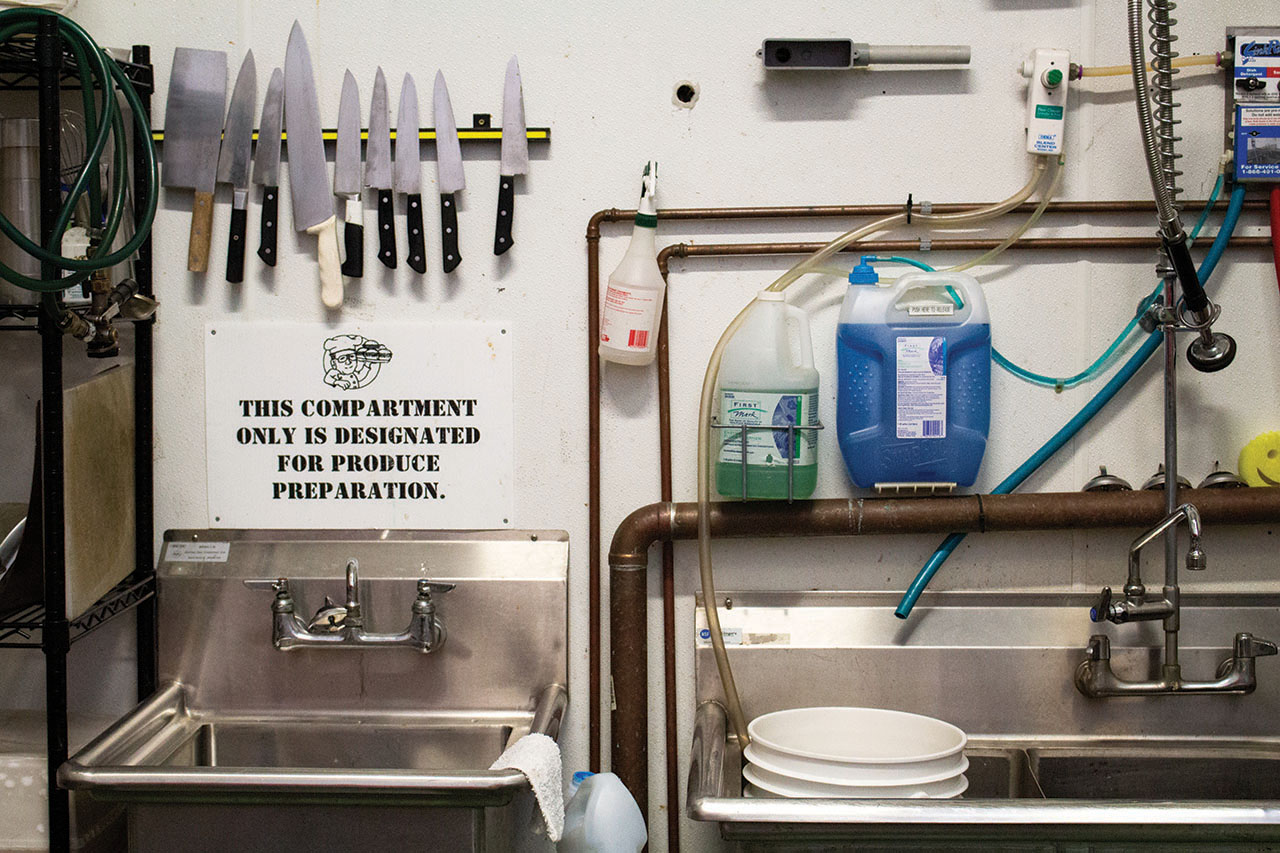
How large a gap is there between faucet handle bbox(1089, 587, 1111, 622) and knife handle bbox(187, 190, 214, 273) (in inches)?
65.4

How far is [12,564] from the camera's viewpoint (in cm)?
171

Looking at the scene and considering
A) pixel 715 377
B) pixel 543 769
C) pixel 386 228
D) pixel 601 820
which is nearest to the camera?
pixel 543 769

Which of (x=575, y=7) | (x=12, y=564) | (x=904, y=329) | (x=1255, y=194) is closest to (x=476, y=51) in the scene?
(x=575, y=7)

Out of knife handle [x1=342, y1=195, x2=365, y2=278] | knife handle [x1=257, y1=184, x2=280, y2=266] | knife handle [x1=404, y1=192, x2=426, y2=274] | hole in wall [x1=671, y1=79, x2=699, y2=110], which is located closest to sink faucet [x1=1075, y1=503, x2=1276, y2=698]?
hole in wall [x1=671, y1=79, x2=699, y2=110]

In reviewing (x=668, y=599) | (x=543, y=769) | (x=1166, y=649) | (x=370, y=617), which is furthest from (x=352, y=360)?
(x=1166, y=649)

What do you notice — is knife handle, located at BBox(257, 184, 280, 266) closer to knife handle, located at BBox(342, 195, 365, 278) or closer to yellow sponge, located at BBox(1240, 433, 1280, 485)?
knife handle, located at BBox(342, 195, 365, 278)

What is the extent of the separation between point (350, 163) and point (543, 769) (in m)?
1.08

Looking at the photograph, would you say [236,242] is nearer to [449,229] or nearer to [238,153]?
[238,153]

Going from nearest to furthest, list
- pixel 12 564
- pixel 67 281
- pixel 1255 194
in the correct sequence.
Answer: pixel 67 281
pixel 12 564
pixel 1255 194

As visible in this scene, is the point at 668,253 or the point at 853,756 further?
the point at 668,253

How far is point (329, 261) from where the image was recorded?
6.17 feet

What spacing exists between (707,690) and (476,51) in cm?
121

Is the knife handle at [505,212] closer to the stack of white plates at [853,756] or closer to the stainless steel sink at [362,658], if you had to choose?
the stainless steel sink at [362,658]

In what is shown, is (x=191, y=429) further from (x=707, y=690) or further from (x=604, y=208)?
(x=707, y=690)
